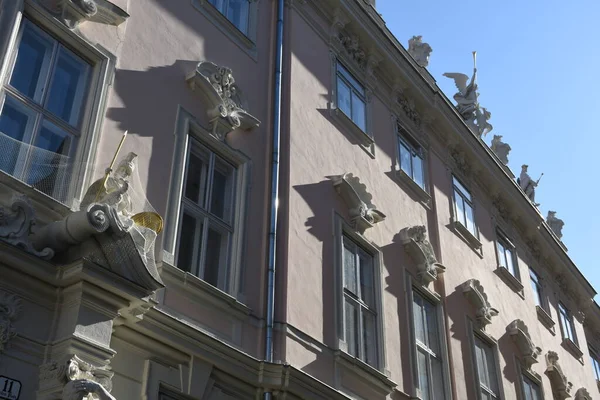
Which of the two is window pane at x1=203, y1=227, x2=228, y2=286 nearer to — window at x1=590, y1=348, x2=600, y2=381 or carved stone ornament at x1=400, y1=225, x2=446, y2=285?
carved stone ornament at x1=400, y1=225, x2=446, y2=285

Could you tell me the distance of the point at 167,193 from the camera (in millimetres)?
8633

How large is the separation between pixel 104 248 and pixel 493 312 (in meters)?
9.87

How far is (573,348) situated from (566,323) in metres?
0.98

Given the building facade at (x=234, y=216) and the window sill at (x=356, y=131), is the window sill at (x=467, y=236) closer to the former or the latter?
the building facade at (x=234, y=216)

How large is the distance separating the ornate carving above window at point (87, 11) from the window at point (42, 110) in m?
0.31

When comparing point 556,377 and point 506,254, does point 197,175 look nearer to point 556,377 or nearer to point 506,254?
point 506,254

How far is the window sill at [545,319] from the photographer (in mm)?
18623

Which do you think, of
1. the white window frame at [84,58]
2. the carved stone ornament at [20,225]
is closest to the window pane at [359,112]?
the white window frame at [84,58]

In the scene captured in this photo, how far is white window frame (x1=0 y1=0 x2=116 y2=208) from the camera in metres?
7.46

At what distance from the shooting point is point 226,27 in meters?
10.9

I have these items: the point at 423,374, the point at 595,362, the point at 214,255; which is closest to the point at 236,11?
the point at 214,255

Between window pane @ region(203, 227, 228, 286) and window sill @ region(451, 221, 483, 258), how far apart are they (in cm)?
729

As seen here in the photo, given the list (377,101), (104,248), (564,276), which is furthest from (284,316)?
(564,276)

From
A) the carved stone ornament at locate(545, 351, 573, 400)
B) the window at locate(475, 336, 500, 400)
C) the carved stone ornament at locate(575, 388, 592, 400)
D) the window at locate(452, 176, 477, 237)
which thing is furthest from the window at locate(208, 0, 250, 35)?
the carved stone ornament at locate(575, 388, 592, 400)
